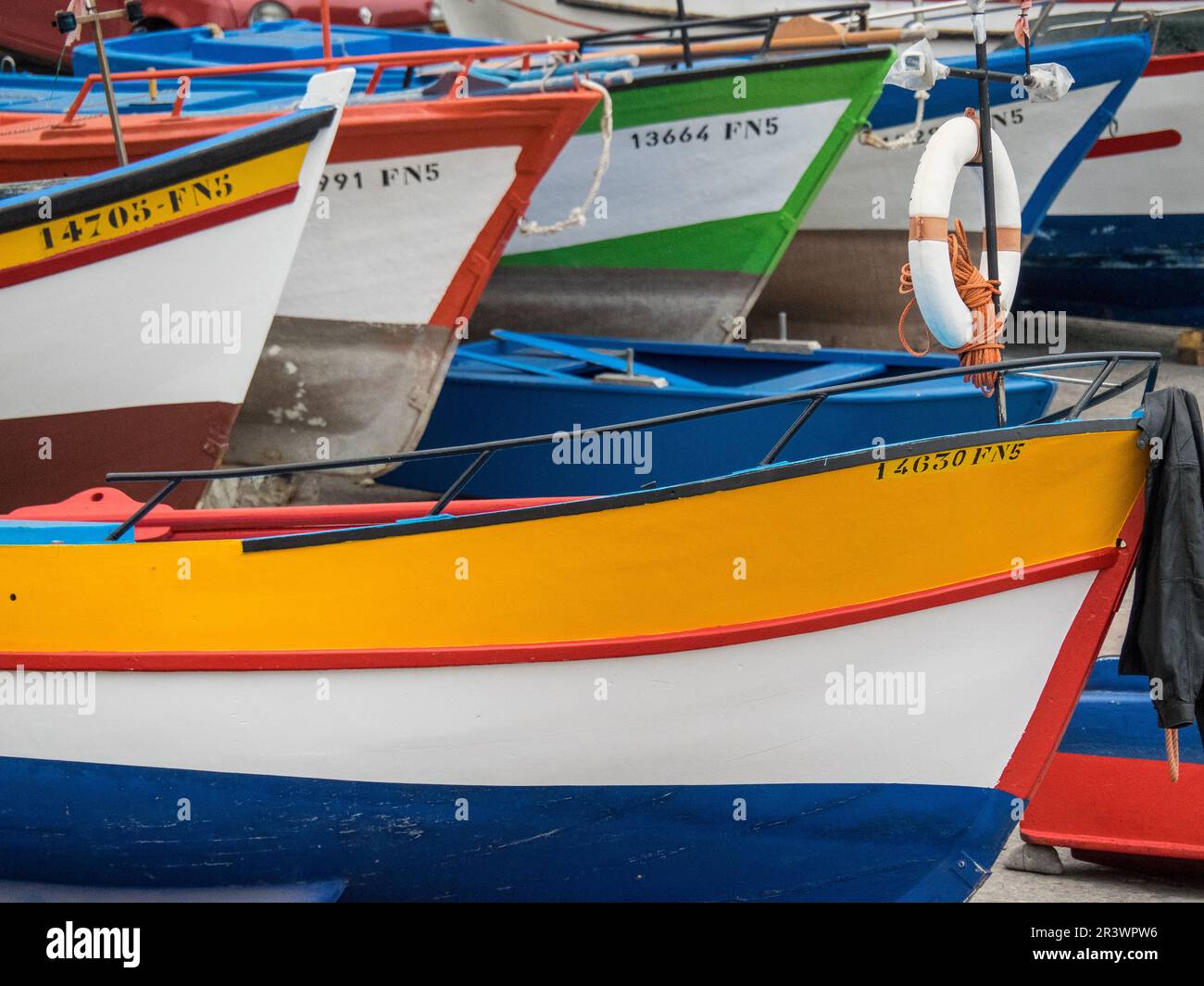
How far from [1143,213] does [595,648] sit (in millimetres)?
9010

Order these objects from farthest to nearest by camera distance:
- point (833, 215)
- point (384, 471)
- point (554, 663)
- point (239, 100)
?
point (833, 215) < point (239, 100) < point (384, 471) < point (554, 663)

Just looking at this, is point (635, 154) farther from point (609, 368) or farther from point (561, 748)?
point (561, 748)

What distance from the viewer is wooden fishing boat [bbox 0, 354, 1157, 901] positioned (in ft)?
12.5

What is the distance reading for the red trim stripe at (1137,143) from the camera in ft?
36.5

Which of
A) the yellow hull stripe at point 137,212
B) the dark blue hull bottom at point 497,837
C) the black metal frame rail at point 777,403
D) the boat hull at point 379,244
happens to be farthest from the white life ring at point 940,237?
the boat hull at point 379,244

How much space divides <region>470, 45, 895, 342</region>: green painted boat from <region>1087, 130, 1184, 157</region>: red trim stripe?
3.50 metres

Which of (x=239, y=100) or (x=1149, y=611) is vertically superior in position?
(x=239, y=100)

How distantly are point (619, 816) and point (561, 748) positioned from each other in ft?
0.87

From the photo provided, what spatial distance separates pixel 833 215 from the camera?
1022 cm

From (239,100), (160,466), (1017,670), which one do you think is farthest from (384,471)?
(1017,670)

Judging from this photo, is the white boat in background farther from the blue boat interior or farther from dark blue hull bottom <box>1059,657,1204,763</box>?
the blue boat interior

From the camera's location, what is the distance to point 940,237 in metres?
3.87

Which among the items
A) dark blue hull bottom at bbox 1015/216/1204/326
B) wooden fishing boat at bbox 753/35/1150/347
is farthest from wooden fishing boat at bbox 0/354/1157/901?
dark blue hull bottom at bbox 1015/216/1204/326

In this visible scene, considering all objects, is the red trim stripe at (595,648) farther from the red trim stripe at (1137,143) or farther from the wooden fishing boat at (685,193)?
the red trim stripe at (1137,143)
